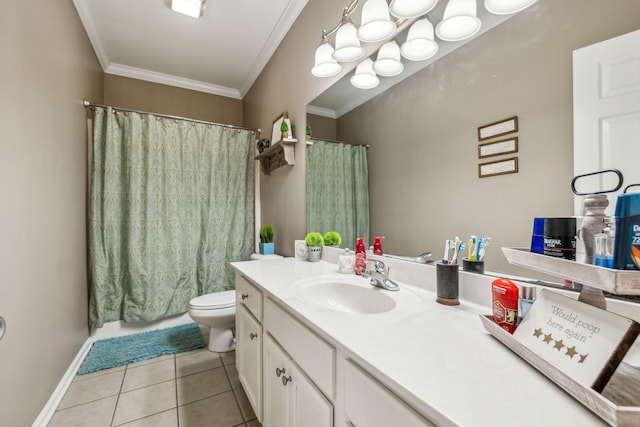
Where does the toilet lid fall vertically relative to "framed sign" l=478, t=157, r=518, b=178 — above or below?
below

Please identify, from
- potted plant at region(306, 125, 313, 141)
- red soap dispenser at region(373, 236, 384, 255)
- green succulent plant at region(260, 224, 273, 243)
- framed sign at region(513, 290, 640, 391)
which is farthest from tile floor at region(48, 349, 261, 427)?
potted plant at region(306, 125, 313, 141)

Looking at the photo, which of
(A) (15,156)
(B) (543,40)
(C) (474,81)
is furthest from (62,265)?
(B) (543,40)

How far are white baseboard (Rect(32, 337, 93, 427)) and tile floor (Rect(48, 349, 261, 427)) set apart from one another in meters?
0.03

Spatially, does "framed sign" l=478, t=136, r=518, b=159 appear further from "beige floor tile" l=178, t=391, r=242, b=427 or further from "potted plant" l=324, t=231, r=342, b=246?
"beige floor tile" l=178, t=391, r=242, b=427

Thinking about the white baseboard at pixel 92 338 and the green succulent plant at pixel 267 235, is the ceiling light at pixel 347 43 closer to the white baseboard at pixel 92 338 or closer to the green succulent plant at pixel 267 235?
the green succulent plant at pixel 267 235

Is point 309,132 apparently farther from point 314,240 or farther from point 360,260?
point 360,260

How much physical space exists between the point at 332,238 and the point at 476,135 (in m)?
1.01

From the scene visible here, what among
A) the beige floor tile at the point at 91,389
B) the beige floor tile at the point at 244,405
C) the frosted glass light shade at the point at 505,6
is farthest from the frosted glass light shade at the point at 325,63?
the beige floor tile at the point at 91,389

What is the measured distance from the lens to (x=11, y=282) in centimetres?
113

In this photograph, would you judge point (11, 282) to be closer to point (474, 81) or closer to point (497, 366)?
point (497, 366)

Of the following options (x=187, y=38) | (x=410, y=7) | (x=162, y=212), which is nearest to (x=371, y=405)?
(x=410, y=7)

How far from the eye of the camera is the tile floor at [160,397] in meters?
1.46

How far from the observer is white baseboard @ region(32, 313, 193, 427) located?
1451 mm

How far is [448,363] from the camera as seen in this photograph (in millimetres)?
557
